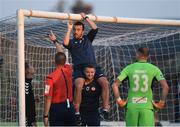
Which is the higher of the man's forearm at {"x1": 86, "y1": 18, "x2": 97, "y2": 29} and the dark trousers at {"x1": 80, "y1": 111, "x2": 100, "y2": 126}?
the man's forearm at {"x1": 86, "y1": 18, "x2": 97, "y2": 29}

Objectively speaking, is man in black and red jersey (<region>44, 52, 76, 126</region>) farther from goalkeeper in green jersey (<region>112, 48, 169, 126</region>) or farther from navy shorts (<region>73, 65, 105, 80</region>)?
goalkeeper in green jersey (<region>112, 48, 169, 126</region>)

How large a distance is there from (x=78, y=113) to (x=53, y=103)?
0.47 meters

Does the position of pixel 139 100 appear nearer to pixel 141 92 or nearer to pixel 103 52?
pixel 141 92

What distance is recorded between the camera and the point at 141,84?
8828mm

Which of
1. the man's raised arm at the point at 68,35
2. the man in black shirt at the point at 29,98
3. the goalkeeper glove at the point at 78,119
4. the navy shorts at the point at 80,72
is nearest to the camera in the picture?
the goalkeeper glove at the point at 78,119

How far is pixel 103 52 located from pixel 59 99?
7.33m

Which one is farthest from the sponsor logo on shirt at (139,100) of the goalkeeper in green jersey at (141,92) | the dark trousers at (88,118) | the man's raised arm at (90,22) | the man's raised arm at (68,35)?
the man's raised arm at (90,22)

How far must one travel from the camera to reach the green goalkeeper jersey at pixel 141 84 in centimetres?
879

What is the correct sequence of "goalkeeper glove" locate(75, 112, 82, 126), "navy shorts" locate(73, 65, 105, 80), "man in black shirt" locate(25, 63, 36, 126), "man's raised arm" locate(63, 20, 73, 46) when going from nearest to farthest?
"goalkeeper glove" locate(75, 112, 82, 126) < "navy shorts" locate(73, 65, 105, 80) < "man's raised arm" locate(63, 20, 73, 46) < "man in black shirt" locate(25, 63, 36, 126)

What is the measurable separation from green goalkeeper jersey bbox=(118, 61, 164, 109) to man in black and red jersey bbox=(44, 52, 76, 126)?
3.15 feet

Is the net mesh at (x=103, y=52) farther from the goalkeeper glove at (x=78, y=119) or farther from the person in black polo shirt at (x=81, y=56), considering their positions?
the goalkeeper glove at (x=78, y=119)

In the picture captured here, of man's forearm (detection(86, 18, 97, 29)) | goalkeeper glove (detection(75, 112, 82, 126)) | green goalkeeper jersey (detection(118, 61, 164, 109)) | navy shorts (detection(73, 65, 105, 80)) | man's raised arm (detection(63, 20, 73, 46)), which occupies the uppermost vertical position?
man's forearm (detection(86, 18, 97, 29))

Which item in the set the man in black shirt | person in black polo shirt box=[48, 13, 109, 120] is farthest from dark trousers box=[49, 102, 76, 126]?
the man in black shirt

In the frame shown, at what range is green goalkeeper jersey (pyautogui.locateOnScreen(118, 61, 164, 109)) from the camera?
879 centimetres
